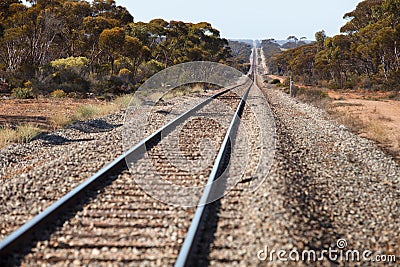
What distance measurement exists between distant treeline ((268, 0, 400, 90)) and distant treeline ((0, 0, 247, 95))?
15.7 m

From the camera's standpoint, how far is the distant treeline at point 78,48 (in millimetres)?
25688

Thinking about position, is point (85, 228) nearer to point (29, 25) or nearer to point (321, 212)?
point (321, 212)

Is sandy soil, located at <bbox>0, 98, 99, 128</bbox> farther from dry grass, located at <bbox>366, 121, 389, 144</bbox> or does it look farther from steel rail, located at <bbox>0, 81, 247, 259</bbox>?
dry grass, located at <bbox>366, 121, 389, 144</bbox>

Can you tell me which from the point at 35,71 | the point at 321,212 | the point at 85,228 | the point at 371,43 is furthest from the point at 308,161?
the point at 371,43

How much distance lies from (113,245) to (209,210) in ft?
4.14

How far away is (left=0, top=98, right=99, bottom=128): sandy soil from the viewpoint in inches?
517

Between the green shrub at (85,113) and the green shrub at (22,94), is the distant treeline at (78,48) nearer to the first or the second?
the green shrub at (22,94)

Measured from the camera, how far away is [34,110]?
15805mm

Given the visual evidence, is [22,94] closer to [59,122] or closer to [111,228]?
[59,122]

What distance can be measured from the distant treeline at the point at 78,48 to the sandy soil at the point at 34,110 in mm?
3692

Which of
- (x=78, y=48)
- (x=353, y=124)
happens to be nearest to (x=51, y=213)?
(x=353, y=124)

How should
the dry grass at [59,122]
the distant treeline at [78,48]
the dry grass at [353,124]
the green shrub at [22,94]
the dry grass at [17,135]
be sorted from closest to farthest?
the dry grass at [17,135] → the dry grass at [59,122] → the dry grass at [353,124] → the green shrub at [22,94] → the distant treeline at [78,48]

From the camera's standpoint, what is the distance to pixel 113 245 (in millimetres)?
4266

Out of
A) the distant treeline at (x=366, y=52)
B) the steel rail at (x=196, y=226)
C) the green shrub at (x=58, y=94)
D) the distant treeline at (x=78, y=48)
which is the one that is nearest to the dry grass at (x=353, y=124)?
the steel rail at (x=196, y=226)
